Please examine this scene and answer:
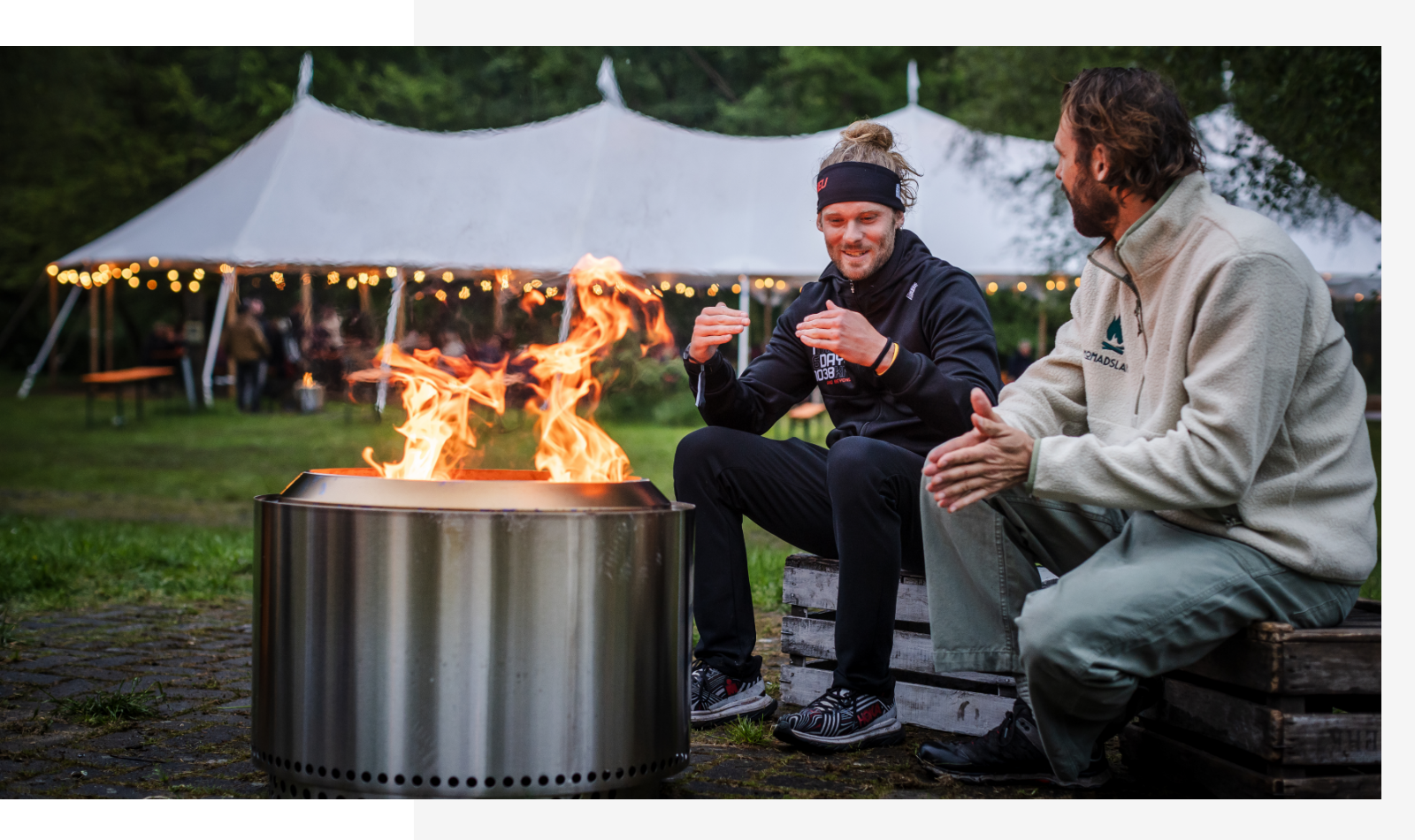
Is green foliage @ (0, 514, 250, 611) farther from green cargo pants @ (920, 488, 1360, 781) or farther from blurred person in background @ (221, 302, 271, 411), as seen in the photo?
blurred person in background @ (221, 302, 271, 411)

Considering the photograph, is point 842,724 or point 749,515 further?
point 749,515

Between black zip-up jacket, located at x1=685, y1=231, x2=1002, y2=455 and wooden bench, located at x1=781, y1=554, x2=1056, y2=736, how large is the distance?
0.34 meters

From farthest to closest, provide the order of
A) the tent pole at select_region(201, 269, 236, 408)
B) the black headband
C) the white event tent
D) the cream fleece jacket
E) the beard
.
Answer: the tent pole at select_region(201, 269, 236, 408) → the white event tent → the black headband → the beard → the cream fleece jacket

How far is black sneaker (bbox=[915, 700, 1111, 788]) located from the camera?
2.41 metres

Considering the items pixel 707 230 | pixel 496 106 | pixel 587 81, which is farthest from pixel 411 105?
pixel 707 230

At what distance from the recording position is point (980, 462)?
220 centimetres

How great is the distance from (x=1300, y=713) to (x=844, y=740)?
90cm

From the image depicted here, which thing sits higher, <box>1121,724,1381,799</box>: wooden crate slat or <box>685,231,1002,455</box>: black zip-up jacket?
<box>685,231,1002,455</box>: black zip-up jacket

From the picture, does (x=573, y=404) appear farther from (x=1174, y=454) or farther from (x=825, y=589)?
(x=1174, y=454)

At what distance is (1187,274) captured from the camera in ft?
7.11

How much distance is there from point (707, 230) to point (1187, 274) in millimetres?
10516

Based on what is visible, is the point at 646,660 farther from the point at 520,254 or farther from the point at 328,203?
the point at 328,203

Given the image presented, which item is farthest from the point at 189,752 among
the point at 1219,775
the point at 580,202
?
the point at 580,202

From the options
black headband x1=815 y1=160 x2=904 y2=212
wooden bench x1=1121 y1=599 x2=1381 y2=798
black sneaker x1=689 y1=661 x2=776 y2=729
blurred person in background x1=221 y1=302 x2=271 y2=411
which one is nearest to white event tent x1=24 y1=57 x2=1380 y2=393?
blurred person in background x1=221 y1=302 x2=271 y2=411
